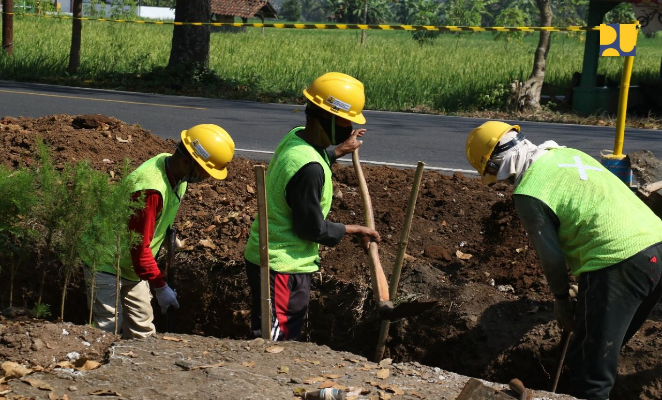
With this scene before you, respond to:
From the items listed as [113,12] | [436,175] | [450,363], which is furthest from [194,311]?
[113,12]

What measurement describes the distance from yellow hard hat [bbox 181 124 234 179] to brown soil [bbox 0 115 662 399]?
1.97 meters

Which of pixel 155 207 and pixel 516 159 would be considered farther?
pixel 155 207

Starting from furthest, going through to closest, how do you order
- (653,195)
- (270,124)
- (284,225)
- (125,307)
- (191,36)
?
(191,36)
(270,124)
(653,195)
(125,307)
(284,225)

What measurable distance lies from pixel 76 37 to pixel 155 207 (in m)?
14.6

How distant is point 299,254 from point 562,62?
21489mm

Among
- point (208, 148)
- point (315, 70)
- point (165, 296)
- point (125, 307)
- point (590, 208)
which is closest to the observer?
point (590, 208)

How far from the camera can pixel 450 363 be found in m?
5.95

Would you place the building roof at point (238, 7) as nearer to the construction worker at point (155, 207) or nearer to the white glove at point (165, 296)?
the construction worker at point (155, 207)

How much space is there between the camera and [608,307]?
3.90 meters

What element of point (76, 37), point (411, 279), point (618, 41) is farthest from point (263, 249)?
point (76, 37)

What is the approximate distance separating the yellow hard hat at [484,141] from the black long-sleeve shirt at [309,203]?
78 centimetres

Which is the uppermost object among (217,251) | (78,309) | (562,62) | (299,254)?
(562,62)

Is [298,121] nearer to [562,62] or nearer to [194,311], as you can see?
[194,311]

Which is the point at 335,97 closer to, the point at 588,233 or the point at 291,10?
the point at 588,233
